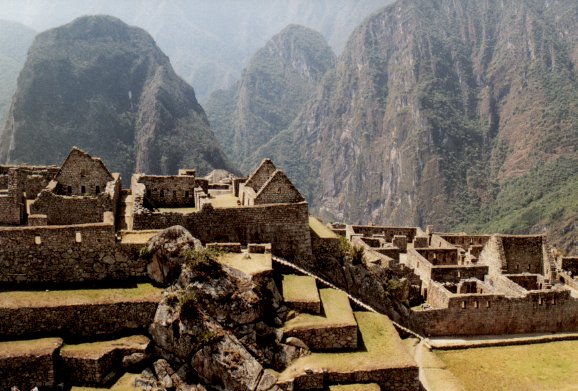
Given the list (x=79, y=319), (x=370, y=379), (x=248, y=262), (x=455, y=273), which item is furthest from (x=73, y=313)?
(x=455, y=273)

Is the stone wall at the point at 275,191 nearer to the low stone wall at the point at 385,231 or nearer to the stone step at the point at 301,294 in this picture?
the stone step at the point at 301,294

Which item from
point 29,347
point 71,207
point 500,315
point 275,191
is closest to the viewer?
point 29,347

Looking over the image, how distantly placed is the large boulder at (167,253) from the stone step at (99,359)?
9.42 feet

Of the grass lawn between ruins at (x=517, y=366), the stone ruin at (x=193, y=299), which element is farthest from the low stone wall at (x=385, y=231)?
the grass lawn between ruins at (x=517, y=366)

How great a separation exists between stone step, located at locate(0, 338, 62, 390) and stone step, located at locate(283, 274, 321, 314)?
30.5 feet

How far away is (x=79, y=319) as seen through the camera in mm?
21250

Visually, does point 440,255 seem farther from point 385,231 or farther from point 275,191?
point 275,191

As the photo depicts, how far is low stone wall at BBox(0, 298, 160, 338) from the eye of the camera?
20.8 meters

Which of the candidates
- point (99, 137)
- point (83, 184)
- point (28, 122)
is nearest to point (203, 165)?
point (99, 137)

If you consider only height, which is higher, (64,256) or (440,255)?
(64,256)

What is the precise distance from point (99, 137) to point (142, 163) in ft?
43.0

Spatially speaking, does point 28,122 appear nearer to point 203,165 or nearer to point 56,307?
point 203,165

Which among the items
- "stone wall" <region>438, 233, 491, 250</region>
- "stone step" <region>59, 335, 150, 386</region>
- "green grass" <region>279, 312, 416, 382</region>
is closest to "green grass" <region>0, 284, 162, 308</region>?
"stone step" <region>59, 335, 150, 386</region>

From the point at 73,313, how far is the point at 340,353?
34.4ft
